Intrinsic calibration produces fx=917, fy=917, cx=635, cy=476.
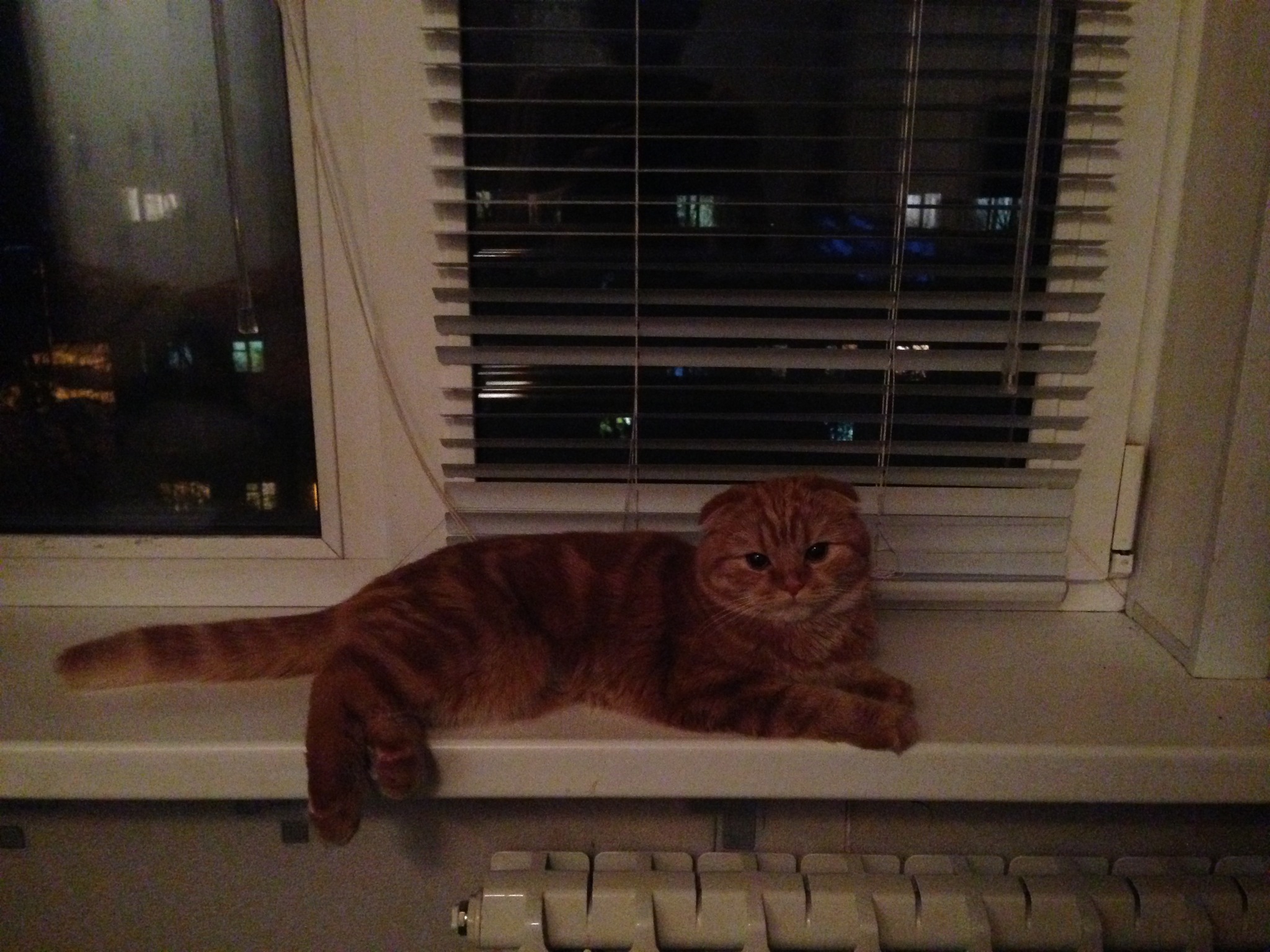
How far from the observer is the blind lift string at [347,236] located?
1173mm

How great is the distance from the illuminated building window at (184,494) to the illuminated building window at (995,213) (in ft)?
3.85

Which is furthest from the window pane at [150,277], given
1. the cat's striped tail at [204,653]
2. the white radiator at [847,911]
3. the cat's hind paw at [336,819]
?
the white radiator at [847,911]

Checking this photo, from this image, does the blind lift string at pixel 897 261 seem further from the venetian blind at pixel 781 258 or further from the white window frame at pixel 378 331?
the white window frame at pixel 378 331

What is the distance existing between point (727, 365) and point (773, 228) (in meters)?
0.20

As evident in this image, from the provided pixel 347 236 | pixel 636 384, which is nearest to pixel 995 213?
pixel 636 384

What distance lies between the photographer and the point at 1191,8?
116 centimetres

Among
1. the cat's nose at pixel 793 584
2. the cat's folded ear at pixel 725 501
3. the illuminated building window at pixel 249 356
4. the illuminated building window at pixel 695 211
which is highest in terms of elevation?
the illuminated building window at pixel 695 211

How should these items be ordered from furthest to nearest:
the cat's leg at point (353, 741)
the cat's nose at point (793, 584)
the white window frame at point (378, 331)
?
the white window frame at point (378, 331)
the cat's nose at point (793, 584)
the cat's leg at point (353, 741)

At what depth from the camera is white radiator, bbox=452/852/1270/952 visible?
1026 mm

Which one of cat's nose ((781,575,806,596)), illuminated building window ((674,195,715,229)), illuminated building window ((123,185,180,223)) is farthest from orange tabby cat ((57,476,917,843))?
illuminated building window ((123,185,180,223))

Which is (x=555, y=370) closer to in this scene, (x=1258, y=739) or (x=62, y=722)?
(x=62, y=722)

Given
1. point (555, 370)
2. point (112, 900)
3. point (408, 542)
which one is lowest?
point (112, 900)

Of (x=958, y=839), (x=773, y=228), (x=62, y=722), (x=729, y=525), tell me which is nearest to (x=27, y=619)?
(x=62, y=722)

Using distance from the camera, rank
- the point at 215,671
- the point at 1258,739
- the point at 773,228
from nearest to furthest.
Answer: the point at 1258,739 → the point at 215,671 → the point at 773,228
